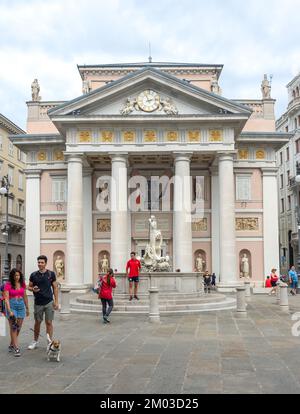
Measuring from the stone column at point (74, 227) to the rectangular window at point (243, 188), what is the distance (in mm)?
11244

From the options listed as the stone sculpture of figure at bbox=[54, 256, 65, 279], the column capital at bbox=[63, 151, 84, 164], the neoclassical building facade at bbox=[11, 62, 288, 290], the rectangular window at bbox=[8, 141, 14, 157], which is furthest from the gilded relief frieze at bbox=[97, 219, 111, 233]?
the rectangular window at bbox=[8, 141, 14, 157]

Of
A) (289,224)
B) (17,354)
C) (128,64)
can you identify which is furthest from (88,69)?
(17,354)

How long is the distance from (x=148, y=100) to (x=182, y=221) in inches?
313

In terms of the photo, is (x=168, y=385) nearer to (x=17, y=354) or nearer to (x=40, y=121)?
(x=17, y=354)

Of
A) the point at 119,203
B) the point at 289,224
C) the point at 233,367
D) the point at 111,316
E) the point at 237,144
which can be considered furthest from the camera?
the point at 289,224

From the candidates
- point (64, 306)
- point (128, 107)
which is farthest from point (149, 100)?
point (64, 306)

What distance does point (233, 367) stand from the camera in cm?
1005

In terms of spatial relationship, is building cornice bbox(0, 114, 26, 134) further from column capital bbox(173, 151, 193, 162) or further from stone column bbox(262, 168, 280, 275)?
stone column bbox(262, 168, 280, 275)

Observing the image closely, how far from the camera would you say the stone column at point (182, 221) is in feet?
109

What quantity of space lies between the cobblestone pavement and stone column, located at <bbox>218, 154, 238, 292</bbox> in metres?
16.5

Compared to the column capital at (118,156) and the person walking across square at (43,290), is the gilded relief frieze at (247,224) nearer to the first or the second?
the column capital at (118,156)

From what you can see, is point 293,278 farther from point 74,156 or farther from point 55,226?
point 55,226

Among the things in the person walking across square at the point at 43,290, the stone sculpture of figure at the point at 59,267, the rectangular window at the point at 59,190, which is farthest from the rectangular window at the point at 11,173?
the person walking across square at the point at 43,290
